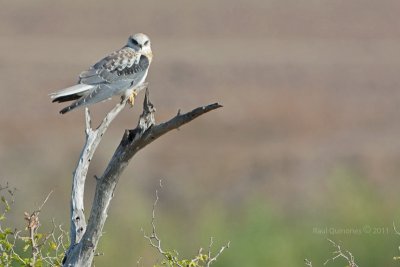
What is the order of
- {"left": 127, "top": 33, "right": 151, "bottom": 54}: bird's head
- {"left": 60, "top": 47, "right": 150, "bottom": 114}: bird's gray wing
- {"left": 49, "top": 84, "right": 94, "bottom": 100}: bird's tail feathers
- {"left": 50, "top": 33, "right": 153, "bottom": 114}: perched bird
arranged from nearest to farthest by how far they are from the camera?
{"left": 49, "top": 84, "right": 94, "bottom": 100}: bird's tail feathers, {"left": 50, "top": 33, "right": 153, "bottom": 114}: perched bird, {"left": 60, "top": 47, "right": 150, "bottom": 114}: bird's gray wing, {"left": 127, "top": 33, "right": 151, "bottom": 54}: bird's head

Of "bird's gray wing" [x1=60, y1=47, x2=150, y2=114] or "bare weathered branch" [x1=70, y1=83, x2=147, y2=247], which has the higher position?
"bird's gray wing" [x1=60, y1=47, x2=150, y2=114]

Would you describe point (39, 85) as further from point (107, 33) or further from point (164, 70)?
point (107, 33)

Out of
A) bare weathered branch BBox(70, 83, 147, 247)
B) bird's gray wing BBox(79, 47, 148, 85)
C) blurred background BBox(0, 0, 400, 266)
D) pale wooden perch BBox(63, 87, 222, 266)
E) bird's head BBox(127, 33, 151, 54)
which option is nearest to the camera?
pale wooden perch BBox(63, 87, 222, 266)

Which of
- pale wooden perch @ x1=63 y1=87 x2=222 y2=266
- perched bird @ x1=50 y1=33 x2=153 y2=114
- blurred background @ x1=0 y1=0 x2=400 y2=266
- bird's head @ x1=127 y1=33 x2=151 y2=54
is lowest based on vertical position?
pale wooden perch @ x1=63 y1=87 x2=222 y2=266

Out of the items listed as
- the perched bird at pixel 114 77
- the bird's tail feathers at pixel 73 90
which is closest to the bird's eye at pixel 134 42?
the perched bird at pixel 114 77

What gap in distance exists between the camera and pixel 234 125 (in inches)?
942

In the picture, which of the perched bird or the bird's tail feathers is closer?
the bird's tail feathers

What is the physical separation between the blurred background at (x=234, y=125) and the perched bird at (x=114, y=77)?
1309 millimetres

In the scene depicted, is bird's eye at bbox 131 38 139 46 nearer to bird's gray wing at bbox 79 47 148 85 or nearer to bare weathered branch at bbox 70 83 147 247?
bird's gray wing at bbox 79 47 148 85

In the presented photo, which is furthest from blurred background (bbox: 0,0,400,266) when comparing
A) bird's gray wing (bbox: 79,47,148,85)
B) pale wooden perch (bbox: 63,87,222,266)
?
pale wooden perch (bbox: 63,87,222,266)

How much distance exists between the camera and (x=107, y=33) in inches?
1393

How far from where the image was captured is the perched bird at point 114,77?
7418mm

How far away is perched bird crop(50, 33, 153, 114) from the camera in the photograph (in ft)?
24.3

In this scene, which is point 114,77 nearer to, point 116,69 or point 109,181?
point 116,69
